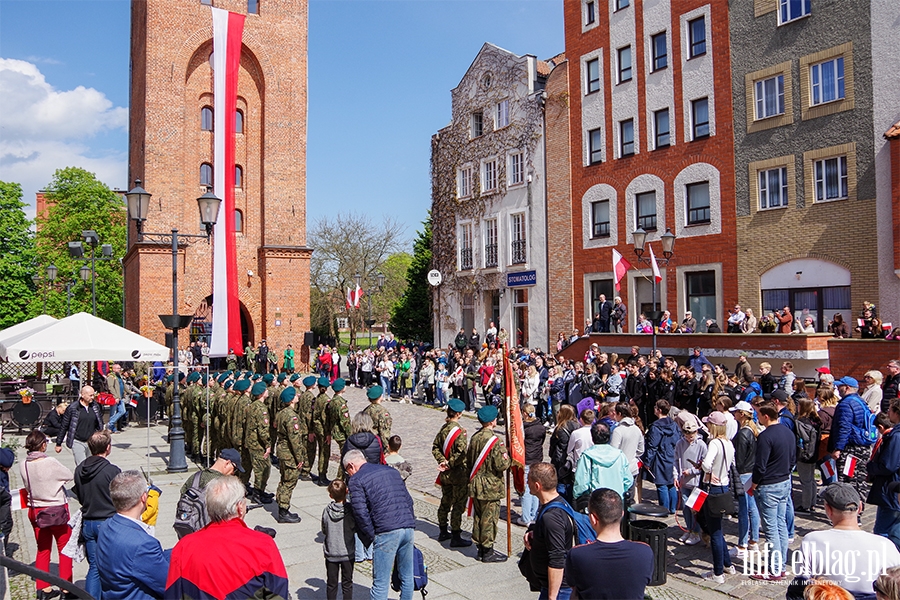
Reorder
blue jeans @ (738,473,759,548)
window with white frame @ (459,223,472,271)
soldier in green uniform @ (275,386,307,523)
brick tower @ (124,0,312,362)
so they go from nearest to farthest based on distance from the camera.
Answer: blue jeans @ (738,473,759,548) → soldier in green uniform @ (275,386,307,523) → brick tower @ (124,0,312,362) → window with white frame @ (459,223,472,271)

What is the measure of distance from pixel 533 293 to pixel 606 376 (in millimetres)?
13964

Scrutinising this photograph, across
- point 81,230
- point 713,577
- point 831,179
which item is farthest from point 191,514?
point 81,230

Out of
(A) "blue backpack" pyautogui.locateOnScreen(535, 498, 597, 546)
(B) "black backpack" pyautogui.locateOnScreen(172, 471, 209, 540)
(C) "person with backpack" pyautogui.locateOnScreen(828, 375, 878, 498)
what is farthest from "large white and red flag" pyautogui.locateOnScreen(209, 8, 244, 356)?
(C) "person with backpack" pyautogui.locateOnScreen(828, 375, 878, 498)

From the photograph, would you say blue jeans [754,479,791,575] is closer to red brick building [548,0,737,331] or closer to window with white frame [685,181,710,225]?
red brick building [548,0,737,331]

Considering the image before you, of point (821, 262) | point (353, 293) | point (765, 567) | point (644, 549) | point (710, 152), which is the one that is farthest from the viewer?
point (353, 293)

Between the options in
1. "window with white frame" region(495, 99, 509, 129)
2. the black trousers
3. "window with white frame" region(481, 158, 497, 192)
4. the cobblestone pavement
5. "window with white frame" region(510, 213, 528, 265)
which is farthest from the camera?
"window with white frame" region(481, 158, 497, 192)

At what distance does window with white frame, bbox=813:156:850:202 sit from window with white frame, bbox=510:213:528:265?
13.3 metres

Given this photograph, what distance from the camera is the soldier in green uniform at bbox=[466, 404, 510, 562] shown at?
820 centimetres

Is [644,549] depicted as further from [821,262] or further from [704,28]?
[704,28]

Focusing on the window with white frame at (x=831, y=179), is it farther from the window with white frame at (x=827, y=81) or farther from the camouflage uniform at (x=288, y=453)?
the camouflage uniform at (x=288, y=453)

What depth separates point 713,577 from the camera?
25.7 ft

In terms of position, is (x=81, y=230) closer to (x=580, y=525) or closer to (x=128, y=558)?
(x=128, y=558)

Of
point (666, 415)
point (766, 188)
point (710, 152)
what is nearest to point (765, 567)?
point (666, 415)

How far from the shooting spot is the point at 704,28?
25859 millimetres
